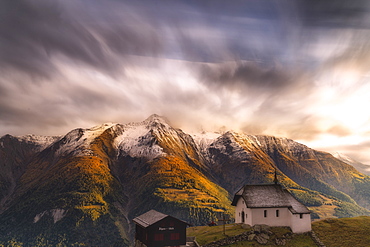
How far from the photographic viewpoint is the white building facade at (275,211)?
97.8 m

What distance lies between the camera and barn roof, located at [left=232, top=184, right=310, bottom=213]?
327ft

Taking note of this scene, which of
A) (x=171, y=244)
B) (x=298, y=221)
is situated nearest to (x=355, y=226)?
(x=298, y=221)

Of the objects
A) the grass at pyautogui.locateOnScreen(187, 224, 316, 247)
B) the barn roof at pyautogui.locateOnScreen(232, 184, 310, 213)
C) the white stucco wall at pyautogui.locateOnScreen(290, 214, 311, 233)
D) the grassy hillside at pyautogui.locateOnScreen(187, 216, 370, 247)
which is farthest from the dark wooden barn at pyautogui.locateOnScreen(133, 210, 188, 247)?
the white stucco wall at pyautogui.locateOnScreen(290, 214, 311, 233)

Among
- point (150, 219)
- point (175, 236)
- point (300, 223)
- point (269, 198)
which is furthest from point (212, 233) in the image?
point (300, 223)

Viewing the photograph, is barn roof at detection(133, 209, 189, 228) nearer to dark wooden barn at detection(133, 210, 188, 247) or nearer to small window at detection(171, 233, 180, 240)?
dark wooden barn at detection(133, 210, 188, 247)

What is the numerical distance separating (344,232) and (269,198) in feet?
73.2

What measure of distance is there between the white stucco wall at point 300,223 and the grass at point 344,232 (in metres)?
3.49

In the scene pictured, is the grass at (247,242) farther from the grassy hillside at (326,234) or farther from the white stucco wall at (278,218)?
the white stucco wall at (278,218)

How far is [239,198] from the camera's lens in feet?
356

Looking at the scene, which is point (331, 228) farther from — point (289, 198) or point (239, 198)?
point (239, 198)

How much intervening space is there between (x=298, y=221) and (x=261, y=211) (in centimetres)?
1035

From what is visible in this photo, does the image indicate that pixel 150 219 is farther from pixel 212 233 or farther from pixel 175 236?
pixel 212 233

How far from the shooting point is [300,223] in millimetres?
97688

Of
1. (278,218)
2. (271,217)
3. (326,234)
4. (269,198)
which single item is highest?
(269,198)
